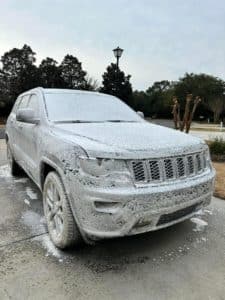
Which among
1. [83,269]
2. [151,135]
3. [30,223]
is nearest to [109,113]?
[151,135]

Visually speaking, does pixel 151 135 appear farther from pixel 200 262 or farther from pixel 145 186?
pixel 200 262

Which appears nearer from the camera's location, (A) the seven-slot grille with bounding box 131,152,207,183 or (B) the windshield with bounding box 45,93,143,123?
(A) the seven-slot grille with bounding box 131,152,207,183

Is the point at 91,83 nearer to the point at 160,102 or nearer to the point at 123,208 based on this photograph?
the point at 160,102

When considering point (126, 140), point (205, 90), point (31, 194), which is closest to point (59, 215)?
point (126, 140)

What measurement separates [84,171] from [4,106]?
29642 mm

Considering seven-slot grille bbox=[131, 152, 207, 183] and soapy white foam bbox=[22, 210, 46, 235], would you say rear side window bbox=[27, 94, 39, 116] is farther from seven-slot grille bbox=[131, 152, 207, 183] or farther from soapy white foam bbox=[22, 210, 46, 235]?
seven-slot grille bbox=[131, 152, 207, 183]

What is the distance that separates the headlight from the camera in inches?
101

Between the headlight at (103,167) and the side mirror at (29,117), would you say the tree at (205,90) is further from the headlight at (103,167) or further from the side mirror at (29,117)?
the headlight at (103,167)

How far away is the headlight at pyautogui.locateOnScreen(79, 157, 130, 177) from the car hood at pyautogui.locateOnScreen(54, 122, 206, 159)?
0.14 feet

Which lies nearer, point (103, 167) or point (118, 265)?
point (103, 167)

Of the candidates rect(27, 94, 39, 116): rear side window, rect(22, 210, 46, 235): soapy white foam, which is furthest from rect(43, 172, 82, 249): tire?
rect(27, 94, 39, 116): rear side window

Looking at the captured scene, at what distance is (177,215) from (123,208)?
63cm

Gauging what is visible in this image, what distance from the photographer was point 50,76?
130 ft

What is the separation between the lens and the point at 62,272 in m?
2.72
